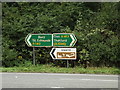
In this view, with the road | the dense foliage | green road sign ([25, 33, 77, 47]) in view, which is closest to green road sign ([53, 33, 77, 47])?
green road sign ([25, 33, 77, 47])

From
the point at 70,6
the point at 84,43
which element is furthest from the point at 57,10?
the point at 84,43

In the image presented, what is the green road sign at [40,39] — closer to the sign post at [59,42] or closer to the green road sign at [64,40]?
the sign post at [59,42]

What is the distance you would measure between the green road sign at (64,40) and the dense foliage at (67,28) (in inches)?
59.9

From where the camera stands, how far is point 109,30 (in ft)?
65.5

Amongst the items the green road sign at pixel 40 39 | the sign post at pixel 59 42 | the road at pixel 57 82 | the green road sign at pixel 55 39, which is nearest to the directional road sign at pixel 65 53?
the sign post at pixel 59 42

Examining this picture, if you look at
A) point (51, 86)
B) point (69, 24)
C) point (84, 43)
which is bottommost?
point (51, 86)

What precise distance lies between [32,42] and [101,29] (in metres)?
4.94

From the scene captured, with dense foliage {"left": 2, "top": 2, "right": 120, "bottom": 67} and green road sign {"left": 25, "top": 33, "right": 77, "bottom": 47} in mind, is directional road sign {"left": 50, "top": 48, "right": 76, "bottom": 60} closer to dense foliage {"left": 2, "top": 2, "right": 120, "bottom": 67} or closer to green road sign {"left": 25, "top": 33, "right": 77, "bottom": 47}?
green road sign {"left": 25, "top": 33, "right": 77, "bottom": 47}

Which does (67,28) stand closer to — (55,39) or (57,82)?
(55,39)

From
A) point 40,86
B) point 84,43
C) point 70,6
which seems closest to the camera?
point 40,86

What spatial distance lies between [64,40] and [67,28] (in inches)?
97.7

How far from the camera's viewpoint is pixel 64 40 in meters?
18.2

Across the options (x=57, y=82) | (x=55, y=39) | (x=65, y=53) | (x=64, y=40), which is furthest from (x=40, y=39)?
(x=57, y=82)

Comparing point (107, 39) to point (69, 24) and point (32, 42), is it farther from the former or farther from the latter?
point (32, 42)
